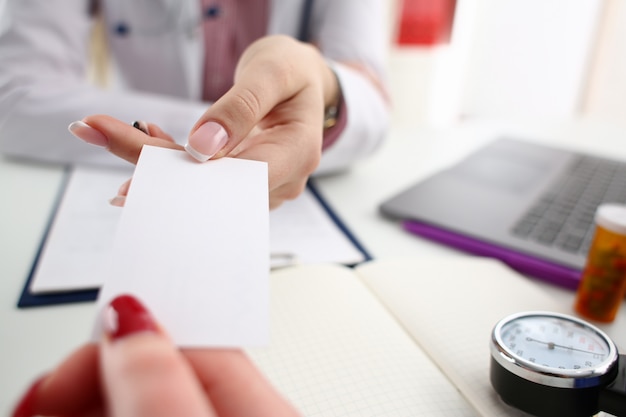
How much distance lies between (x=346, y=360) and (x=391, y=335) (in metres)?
0.04

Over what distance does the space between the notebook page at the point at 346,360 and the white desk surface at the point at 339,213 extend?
103mm

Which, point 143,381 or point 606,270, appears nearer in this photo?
point 143,381

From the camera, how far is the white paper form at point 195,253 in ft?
0.54

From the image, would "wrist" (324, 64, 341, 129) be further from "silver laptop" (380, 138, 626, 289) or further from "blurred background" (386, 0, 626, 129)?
"blurred background" (386, 0, 626, 129)

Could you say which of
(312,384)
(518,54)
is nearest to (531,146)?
(312,384)

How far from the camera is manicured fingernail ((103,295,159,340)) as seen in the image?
149mm

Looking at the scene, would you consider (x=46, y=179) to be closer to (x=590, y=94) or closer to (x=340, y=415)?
(x=340, y=415)

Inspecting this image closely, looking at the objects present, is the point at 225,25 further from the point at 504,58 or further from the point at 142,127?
the point at 504,58

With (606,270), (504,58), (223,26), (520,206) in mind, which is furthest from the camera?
(504,58)

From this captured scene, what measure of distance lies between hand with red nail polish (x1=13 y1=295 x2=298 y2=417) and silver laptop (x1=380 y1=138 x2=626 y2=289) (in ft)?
1.05

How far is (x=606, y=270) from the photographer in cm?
34

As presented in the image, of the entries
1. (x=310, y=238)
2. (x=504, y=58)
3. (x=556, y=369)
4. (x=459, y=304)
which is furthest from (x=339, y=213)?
(x=504, y=58)

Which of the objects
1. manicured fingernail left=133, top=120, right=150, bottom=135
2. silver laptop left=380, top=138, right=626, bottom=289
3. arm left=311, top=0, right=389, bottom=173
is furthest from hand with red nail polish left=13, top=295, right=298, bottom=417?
arm left=311, top=0, right=389, bottom=173

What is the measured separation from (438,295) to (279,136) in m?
0.16
